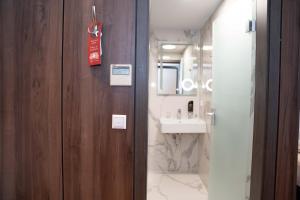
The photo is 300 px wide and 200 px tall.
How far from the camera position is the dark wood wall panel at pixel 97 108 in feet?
4.06

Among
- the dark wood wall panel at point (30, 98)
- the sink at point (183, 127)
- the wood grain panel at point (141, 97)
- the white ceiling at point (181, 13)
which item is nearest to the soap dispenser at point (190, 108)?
the sink at point (183, 127)

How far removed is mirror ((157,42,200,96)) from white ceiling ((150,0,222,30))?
11.3 inches

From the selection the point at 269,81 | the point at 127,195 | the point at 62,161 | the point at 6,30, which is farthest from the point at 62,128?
the point at 269,81

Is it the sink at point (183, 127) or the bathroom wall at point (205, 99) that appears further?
the sink at point (183, 127)

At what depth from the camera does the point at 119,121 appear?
49.3 inches

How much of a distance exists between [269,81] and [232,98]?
531 mm

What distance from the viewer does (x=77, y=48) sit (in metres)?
1.25

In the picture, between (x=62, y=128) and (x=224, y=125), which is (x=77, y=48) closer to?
(x=62, y=128)

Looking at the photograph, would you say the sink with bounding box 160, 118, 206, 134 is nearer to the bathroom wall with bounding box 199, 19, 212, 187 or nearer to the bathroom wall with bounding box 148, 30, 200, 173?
the bathroom wall with bounding box 199, 19, 212, 187

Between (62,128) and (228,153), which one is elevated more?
(62,128)

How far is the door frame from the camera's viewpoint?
1.18 meters

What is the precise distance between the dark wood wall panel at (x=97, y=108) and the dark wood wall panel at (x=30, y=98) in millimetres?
71

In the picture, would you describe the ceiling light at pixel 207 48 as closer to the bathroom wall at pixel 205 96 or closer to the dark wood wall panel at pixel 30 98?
the bathroom wall at pixel 205 96

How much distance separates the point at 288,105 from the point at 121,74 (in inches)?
40.1
